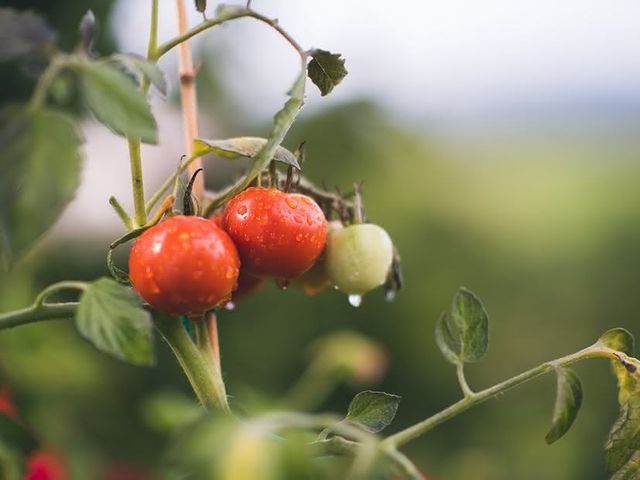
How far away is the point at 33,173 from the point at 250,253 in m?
0.14

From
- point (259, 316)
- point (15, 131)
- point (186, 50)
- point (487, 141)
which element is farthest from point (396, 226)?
point (487, 141)

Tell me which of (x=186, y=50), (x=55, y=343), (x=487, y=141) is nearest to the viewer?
(x=186, y=50)

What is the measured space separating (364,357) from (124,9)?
910 millimetres

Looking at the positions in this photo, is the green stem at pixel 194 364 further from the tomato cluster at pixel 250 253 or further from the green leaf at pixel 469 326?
the green leaf at pixel 469 326

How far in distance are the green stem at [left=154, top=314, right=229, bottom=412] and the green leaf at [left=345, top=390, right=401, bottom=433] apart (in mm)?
64

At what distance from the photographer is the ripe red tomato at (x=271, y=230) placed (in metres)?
0.42

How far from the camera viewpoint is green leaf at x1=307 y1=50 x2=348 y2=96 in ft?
1.34

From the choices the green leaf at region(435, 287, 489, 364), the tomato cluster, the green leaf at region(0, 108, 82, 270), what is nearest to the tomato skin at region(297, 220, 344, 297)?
the tomato cluster

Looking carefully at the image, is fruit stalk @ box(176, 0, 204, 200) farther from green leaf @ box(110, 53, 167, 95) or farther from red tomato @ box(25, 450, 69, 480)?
red tomato @ box(25, 450, 69, 480)

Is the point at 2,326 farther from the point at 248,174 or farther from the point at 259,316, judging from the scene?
the point at 259,316

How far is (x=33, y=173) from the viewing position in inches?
12.2

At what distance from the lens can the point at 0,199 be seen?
30 cm

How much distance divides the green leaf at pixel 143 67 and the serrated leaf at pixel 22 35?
3 centimetres

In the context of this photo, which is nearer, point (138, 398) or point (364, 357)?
point (364, 357)
